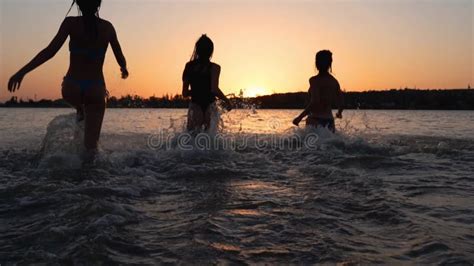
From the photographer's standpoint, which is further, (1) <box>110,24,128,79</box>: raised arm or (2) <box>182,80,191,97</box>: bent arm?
(2) <box>182,80,191,97</box>: bent arm

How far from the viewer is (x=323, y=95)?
9.89m

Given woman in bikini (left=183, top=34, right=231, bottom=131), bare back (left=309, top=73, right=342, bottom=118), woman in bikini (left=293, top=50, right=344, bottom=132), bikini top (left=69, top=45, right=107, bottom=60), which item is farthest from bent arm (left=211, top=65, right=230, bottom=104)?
bikini top (left=69, top=45, right=107, bottom=60)

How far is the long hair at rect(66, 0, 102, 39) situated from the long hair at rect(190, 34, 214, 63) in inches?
100

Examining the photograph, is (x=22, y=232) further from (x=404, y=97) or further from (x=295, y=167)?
(x=404, y=97)

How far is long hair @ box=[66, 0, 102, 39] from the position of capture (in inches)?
231

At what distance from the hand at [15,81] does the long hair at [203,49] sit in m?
3.55

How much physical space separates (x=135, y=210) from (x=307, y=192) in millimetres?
1833

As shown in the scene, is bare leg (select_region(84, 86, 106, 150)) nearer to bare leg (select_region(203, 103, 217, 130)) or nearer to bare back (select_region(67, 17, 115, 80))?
bare back (select_region(67, 17, 115, 80))

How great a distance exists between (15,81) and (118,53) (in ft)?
4.90

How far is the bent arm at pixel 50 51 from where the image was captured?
555 centimetres

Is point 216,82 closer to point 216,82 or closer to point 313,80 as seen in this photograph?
point 216,82

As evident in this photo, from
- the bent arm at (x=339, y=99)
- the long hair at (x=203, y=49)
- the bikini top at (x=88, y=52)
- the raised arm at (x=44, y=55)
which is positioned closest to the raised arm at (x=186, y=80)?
the long hair at (x=203, y=49)

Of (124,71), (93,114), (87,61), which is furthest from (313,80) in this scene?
(87,61)

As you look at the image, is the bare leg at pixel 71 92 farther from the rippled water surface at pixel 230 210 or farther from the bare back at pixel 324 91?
the bare back at pixel 324 91
